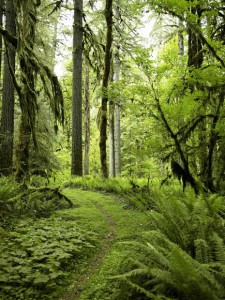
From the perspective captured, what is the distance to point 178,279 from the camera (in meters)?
2.31

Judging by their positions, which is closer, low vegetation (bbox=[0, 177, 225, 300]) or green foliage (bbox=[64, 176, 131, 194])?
low vegetation (bbox=[0, 177, 225, 300])

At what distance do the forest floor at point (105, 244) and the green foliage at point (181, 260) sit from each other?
0.24 metres

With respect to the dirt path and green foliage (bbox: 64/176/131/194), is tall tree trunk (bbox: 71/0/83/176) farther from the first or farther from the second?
the dirt path

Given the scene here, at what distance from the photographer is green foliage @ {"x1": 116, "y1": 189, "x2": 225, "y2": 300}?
2193mm

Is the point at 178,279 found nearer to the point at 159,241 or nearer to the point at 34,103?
the point at 159,241

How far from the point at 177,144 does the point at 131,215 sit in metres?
2.09

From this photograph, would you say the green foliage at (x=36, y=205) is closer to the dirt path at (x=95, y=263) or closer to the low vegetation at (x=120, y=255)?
the low vegetation at (x=120, y=255)

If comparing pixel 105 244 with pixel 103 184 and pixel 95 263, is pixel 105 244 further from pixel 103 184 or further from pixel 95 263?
pixel 103 184

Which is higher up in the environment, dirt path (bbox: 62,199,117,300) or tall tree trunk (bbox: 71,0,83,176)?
tall tree trunk (bbox: 71,0,83,176)

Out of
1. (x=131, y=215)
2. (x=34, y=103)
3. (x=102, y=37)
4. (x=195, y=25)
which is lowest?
(x=131, y=215)

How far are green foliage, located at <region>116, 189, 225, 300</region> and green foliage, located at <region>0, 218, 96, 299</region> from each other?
91 cm

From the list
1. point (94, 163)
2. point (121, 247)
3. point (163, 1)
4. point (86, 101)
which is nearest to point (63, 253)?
point (121, 247)

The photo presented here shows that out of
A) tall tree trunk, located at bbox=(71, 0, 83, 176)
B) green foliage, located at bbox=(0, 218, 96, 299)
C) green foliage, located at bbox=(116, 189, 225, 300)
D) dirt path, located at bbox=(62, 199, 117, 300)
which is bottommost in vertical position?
dirt path, located at bbox=(62, 199, 117, 300)

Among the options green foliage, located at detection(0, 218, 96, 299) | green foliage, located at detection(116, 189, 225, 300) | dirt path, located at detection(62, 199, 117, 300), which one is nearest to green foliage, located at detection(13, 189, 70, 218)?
green foliage, located at detection(0, 218, 96, 299)
